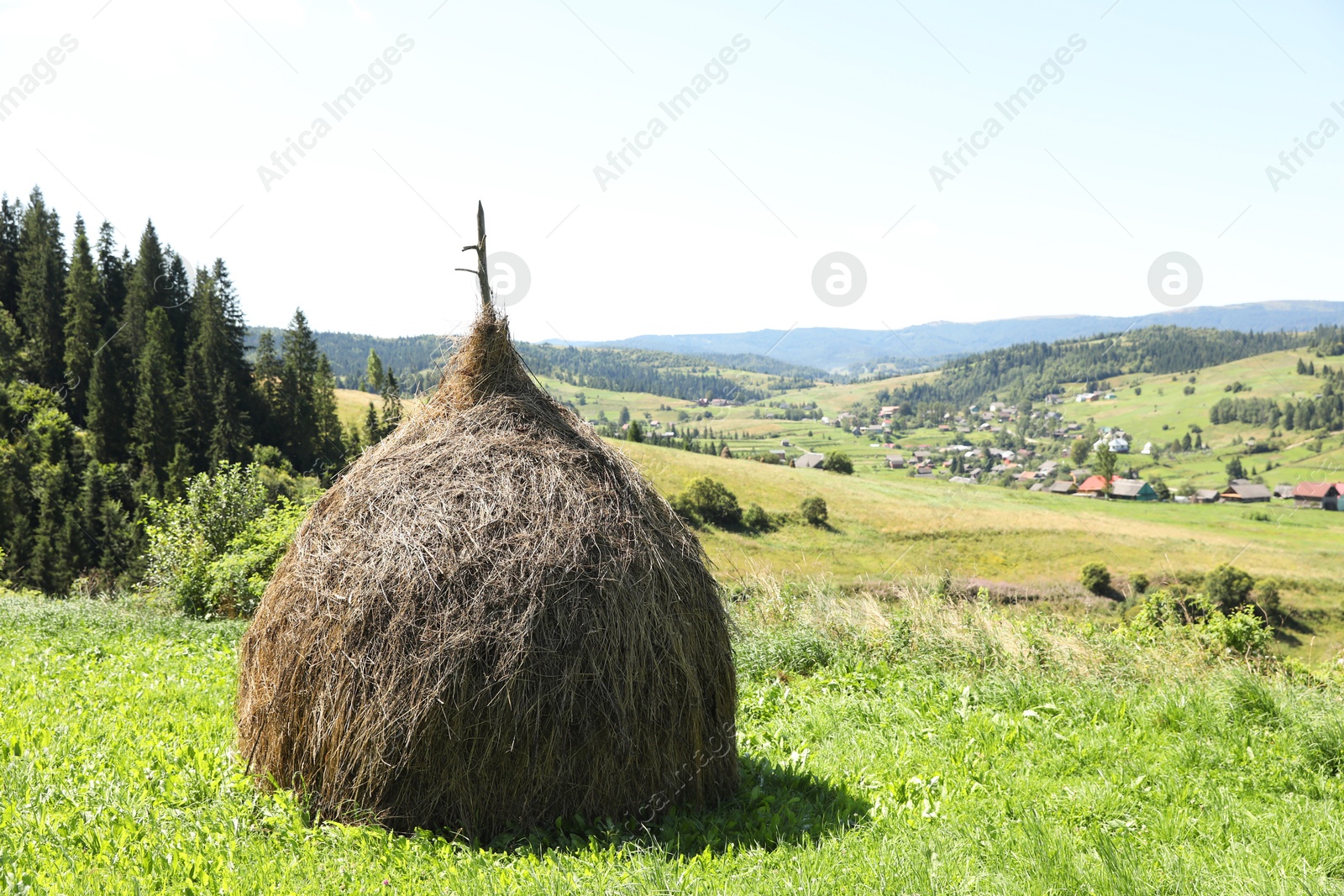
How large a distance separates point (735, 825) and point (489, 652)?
6.89ft

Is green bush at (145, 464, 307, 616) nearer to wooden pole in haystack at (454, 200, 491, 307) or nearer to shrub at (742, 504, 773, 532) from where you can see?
wooden pole in haystack at (454, 200, 491, 307)

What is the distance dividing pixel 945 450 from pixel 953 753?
473ft

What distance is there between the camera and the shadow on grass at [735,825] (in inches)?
187

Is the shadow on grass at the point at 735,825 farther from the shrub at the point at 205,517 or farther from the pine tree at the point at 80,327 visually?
the pine tree at the point at 80,327

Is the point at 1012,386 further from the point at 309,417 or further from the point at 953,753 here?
the point at 953,753

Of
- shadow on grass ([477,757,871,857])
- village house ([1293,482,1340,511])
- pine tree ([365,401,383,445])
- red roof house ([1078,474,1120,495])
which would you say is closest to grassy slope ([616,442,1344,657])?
village house ([1293,482,1340,511])

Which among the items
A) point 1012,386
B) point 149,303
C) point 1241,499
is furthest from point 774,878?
point 1012,386

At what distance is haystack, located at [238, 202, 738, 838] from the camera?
4.74 metres

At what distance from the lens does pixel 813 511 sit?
68625mm

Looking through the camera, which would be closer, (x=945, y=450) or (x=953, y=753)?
(x=953, y=753)

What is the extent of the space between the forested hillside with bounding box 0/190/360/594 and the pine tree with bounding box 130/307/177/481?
10 cm

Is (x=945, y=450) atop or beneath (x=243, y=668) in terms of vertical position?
beneath

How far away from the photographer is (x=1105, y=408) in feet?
516

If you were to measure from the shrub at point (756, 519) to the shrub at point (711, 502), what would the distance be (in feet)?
2.01
